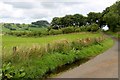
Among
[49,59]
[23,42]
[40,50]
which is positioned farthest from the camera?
[23,42]

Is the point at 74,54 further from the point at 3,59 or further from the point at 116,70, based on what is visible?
the point at 3,59

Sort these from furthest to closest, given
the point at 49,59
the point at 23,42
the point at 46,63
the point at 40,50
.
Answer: the point at 23,42
the point at 40,50
the point at 49,59
the point at 46,63

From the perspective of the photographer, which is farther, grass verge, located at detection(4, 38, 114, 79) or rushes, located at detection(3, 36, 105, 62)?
rushes, located at detection(3, 36, 105, 62)

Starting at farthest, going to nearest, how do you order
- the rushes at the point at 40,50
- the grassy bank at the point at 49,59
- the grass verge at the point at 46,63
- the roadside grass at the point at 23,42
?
the roadside grass at the point at 23,42 < the rushes at the point at 40,50 < the grassy bank at the point at 49,59 < the grass verge at the point at 46,63

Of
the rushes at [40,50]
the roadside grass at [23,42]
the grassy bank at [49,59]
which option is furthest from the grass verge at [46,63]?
the roadside grass at [23,42]

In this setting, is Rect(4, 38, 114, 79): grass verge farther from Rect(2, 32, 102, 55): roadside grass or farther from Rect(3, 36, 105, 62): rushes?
Rect(2, 32, 102, 55): roadside grass

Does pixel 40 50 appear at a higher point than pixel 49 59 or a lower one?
higher

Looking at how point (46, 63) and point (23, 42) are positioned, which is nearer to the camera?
point (46, 63)

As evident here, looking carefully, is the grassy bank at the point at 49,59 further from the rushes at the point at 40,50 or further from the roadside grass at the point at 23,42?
the roadside grass at the point at 23,42

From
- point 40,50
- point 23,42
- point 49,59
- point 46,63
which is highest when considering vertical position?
point 40,50

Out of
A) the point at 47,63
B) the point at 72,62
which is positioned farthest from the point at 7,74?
the point at 72,62

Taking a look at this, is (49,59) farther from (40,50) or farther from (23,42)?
(23,42)

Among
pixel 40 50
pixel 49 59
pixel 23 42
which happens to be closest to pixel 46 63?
pixel 49 59

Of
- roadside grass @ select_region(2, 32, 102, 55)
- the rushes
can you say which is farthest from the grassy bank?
roadside grass @ select_region(2, 32, 102, 55)
